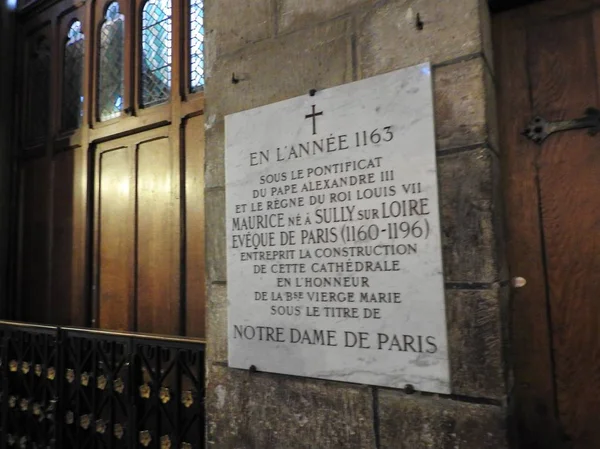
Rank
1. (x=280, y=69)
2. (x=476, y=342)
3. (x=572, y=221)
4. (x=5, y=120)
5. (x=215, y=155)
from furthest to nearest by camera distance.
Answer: (x=5, y=120) → (x=215, y=155) → (x=280, y=69) → (x=572, y=221) → (x=476, y=342)

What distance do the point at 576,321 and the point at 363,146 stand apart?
88cm

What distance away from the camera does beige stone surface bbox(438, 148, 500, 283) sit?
1.30m

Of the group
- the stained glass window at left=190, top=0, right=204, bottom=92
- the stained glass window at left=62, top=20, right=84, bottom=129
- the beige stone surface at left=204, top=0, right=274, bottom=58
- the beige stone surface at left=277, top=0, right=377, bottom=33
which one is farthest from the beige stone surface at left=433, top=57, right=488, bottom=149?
the stained glass window at left=62, top=20, right=84, bottom=129

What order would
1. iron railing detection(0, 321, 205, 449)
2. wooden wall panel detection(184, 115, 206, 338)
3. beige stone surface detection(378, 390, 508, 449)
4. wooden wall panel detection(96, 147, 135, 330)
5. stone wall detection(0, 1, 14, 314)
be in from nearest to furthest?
beige stone surface detection(378, 390, 508, 449)
iron railing detection(0, 321, 205, 449)
wooden wall panel detection(184, 115, 206, 338)
wooden wall panel detection(96, 147, 135, 330)
stone wall detection(0, 1, 14, 314)

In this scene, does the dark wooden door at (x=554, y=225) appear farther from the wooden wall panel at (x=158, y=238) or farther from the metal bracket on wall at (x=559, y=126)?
the wooden wall panel at (x=158, y=238)

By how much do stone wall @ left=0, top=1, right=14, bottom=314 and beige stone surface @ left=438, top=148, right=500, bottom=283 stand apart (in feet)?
10.9

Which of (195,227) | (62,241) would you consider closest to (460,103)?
(195,227)

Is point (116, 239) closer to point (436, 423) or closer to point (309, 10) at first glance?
point (309, 10)

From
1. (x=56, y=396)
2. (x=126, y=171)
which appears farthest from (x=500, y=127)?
(x=56, y=396)

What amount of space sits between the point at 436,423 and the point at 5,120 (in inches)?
146

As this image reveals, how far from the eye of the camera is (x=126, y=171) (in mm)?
2840

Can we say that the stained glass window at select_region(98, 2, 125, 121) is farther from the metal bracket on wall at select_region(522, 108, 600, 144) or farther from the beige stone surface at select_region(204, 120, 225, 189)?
the metal bracket on wall at select_region(522, 108, 600, 144)

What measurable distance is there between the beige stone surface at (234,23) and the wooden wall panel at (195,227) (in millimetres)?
686

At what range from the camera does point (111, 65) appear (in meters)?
3.08
